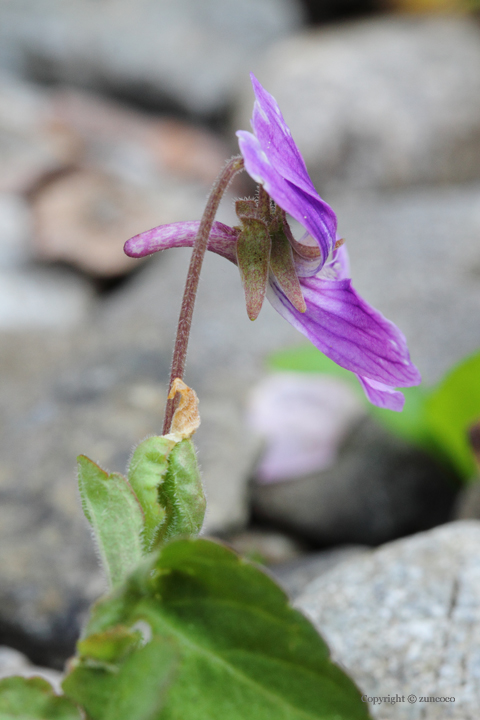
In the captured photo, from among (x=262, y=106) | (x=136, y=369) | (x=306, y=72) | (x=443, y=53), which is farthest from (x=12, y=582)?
(x=443, y=53)

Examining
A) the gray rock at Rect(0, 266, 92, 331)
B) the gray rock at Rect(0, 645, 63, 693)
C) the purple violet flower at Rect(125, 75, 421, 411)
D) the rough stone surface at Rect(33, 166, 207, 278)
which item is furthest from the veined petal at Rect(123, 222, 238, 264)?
the rough stone surface at Rect(33, 166, 207, 278)

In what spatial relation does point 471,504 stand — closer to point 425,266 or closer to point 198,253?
point 198,253

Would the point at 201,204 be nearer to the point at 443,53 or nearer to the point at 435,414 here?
the point at 443,53

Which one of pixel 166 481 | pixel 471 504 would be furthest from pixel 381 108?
Result: pixel 166 481

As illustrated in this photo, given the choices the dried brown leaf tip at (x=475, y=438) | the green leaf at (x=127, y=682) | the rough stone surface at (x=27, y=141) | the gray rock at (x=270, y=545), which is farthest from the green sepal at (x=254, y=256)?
the rough stone surface at (x=27, y=141)

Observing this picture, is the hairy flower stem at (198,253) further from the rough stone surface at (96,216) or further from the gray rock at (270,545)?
the rough stone surface at (96,216)

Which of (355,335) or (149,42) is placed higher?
(149,42)
